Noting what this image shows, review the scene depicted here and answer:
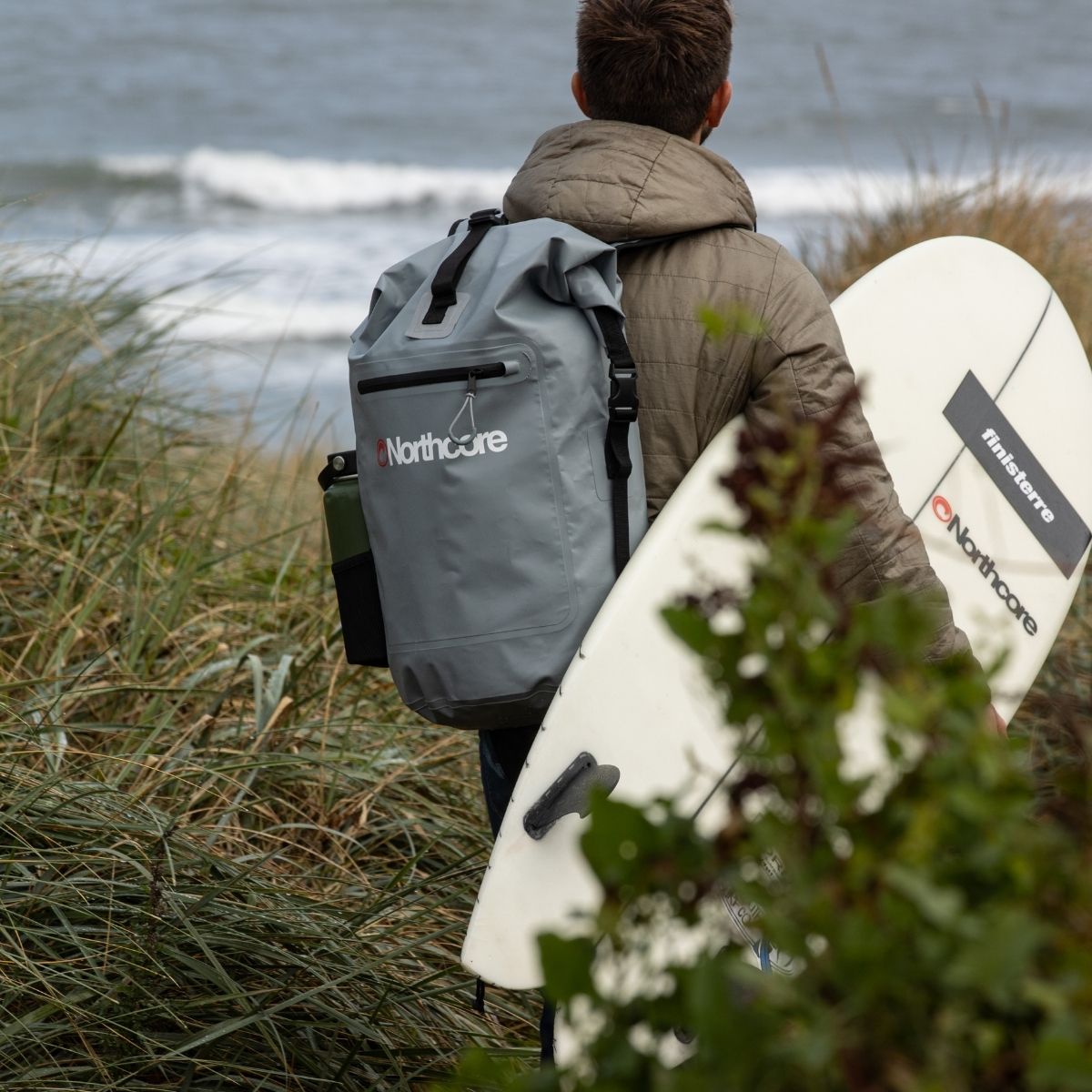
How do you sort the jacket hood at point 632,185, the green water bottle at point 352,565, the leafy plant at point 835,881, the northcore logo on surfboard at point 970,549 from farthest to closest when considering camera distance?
1. the northcore logo on surfboard at point 970,549
2. the green water bottle at point 352,565
3. the jacket hood at point 632,185
4. the leafy plant at point 835,881

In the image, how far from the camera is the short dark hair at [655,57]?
203 centimetres

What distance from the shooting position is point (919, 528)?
2.67 meters

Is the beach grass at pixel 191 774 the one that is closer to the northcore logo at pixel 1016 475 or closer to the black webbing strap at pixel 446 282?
the northcore logo at pixel 1016 475

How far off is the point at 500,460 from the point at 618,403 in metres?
0.18

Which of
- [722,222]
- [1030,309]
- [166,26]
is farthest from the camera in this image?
[166,26]

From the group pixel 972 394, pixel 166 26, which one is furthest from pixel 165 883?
pixel 166 26

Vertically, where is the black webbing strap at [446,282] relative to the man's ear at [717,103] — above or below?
below

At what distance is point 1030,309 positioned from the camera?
3072 millimetres

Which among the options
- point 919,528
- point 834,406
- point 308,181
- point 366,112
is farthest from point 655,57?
point 366,112

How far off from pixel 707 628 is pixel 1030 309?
8.39ft

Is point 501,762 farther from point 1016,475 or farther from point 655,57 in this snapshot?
point 1016,475

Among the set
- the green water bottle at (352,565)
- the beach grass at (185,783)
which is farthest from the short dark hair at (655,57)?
the beach grass at (185,783)

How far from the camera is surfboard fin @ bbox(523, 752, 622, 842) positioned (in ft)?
6.82

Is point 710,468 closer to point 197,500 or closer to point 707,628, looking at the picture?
point 707,628
